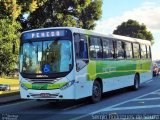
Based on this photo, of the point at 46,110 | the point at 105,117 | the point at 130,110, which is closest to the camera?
the point at 105,117

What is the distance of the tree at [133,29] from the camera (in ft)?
284

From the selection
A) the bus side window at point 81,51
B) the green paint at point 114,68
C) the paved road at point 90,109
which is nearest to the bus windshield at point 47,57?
the bus side window at point 81,51

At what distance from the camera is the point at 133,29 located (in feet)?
292

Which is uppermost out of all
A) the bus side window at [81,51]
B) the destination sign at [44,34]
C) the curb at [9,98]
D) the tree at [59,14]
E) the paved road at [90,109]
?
the tree at [59,14]

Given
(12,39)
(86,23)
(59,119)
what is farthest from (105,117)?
(86,23)

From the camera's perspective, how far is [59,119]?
14.3 metres

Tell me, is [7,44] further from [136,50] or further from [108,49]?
[108,49]

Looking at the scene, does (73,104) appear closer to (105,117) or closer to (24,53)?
(24,53)

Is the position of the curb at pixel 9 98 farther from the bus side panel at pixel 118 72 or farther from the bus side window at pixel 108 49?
the bus side window at pixel 108 49

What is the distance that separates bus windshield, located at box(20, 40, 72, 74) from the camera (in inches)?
668

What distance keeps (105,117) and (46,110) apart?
3411 millimetres

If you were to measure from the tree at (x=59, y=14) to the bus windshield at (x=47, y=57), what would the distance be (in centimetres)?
2125

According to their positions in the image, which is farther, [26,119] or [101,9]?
[101,9]

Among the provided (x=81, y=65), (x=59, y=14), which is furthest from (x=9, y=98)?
(x=59, y=14)
